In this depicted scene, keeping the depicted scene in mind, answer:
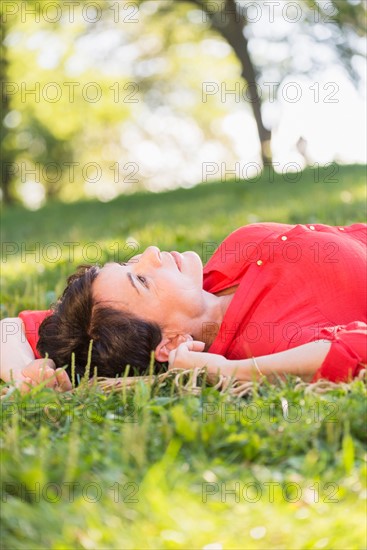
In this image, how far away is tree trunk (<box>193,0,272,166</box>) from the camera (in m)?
16.8

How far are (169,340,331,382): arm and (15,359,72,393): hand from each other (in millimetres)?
493

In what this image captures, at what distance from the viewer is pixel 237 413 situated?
2480mm

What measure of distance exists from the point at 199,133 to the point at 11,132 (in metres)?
10.1

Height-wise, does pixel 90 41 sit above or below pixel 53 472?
above

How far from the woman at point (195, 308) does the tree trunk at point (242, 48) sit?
43.9 feet

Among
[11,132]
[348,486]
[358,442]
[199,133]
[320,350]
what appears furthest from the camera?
[199,133]

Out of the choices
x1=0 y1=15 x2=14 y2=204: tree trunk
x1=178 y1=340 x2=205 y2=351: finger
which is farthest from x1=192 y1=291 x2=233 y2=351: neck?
x1=0 y1=15 x2=14 y2=204: tree trunk

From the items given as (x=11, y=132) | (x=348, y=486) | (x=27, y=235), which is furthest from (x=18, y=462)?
(x=11, y=132)

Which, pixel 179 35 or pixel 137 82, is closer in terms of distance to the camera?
pixel 179 35

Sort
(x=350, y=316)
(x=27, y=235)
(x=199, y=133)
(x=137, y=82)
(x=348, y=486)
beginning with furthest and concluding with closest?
(x=199, y=133)
(x=137, y=82)
(x=27, y=235)
(x=350, y=316)
(x=348, y=486)

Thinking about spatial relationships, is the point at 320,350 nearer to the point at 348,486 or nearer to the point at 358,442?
the point at 358,442

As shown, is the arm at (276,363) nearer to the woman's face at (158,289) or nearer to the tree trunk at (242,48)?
the woman's face at (158,289)

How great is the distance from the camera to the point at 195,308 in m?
3.37

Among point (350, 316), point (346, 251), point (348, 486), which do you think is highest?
point (346, 251)
